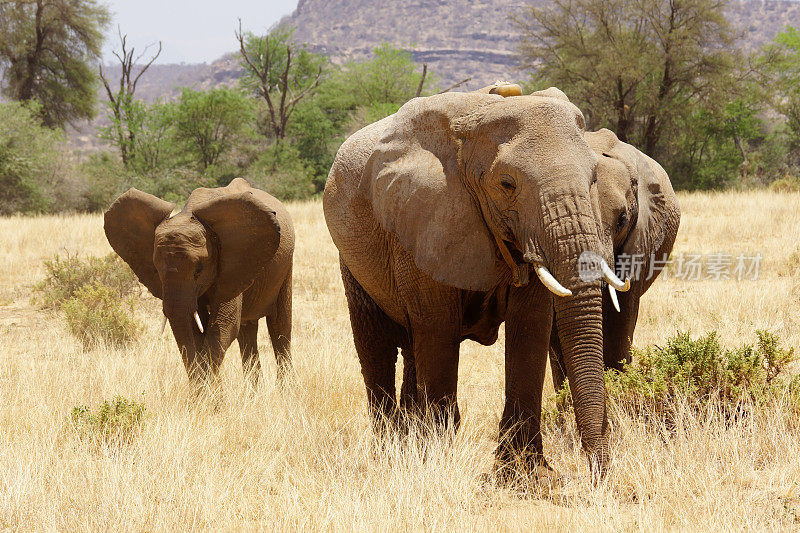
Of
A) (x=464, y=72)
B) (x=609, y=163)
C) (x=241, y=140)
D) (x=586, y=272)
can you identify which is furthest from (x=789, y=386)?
(x=464, y=72)

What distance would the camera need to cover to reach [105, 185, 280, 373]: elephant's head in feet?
20.1

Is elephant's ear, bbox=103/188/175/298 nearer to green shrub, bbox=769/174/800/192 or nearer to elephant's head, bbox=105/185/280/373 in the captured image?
elephant's head, bbox=105/185/280/373

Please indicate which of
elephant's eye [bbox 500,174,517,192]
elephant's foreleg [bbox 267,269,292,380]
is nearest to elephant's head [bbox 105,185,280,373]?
elephant's foreleg [bbox 267,269,292,380]

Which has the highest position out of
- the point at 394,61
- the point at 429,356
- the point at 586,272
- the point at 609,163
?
the point at 394,61

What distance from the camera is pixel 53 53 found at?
31.9 metres

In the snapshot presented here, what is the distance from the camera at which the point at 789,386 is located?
4.83 metres

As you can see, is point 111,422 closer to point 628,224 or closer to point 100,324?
point 628,224

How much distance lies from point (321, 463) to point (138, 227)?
2.99 metres

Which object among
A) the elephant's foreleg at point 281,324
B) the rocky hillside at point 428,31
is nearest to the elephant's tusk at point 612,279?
the elephant's foreleg at point 281,324

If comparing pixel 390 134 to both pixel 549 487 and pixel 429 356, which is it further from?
pixel 549 487

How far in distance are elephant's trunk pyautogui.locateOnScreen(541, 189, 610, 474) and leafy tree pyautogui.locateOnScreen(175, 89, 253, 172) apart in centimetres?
2897

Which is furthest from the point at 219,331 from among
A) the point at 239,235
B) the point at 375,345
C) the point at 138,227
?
the point at 375,345

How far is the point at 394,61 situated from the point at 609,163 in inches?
1346

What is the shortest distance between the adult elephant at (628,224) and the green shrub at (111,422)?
290cm
